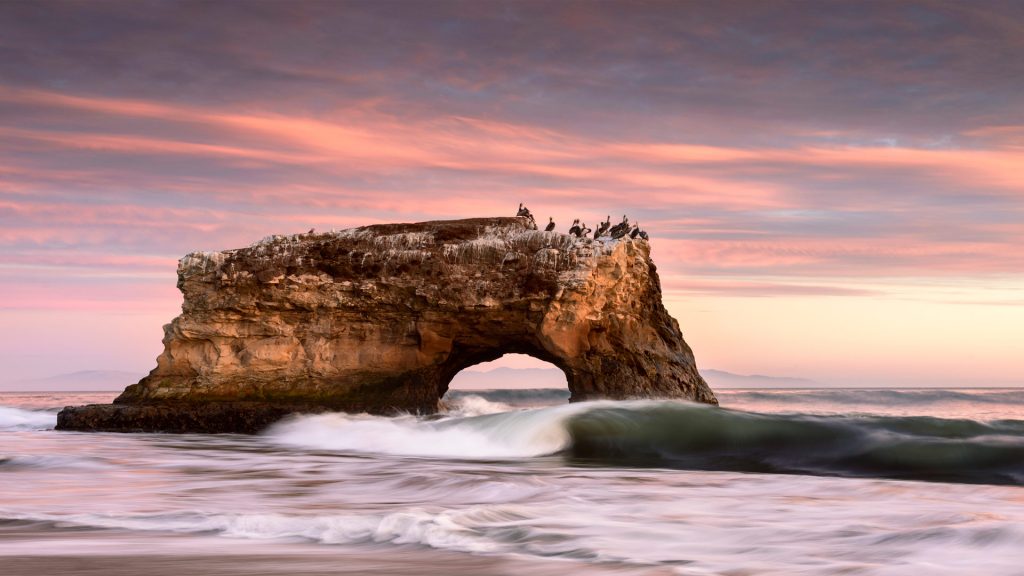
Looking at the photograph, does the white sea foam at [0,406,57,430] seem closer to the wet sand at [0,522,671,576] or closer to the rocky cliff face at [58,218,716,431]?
the rocky cliff face at [58,218,716,431]

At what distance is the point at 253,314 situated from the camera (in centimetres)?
2011

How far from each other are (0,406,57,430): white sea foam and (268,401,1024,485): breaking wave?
7361 millimetres

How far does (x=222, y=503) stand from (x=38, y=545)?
92.5 inches

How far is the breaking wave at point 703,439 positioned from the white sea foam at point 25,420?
24.1 ft

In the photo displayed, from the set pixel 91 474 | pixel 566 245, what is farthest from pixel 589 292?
pixel 91 474

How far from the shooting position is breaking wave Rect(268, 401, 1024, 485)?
12383mm

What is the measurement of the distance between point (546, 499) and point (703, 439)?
23.7 feet

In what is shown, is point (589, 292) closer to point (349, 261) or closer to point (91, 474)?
point (349, 261)

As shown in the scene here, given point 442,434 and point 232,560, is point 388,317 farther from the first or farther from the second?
point 232,560

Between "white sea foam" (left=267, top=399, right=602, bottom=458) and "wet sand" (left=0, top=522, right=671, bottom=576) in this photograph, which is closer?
"wet sand" (left=0, top=522, right=671, bottom=576)

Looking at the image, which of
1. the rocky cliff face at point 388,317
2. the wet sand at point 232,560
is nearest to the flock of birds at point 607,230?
the rocky cliff face at point 388,317

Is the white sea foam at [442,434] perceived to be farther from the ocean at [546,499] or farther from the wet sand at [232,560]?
the wet sand at [232,560]

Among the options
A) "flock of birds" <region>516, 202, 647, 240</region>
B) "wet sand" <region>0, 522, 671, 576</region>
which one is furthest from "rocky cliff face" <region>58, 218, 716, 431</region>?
"wet sand" <region>0, 522, 671, 576</region>

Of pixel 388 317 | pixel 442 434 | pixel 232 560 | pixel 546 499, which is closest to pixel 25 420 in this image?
pixel 388 317
